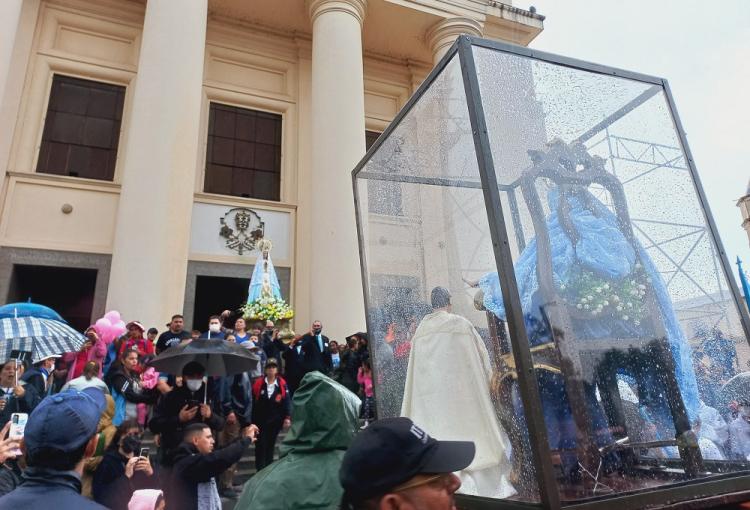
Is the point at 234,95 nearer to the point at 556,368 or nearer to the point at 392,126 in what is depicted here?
the point at 392,126

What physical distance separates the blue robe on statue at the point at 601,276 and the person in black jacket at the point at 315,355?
588cm

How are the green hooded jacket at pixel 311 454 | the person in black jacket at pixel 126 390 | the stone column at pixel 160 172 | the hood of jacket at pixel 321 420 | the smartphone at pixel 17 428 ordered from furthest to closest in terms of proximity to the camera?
the stone column at pixel 160 172, the person in black jacket at pixel 126 390, the smartphone at pixel 17 428, the hood of jacket at pixel 321 420, the green hooded jacket at pixel 311 454

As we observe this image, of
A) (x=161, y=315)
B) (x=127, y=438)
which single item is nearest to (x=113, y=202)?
(x=161, y=315)

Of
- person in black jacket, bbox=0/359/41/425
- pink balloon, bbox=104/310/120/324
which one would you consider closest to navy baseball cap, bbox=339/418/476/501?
person in black jacket, bbox=0/359/41/425

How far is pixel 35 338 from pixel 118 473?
10.1 feet

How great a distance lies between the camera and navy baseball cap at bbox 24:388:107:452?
5.90 feet

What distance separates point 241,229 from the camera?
12953 millimetres

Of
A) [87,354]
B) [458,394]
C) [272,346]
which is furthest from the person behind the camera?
[272,346]

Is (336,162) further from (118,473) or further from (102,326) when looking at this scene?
(118,473)

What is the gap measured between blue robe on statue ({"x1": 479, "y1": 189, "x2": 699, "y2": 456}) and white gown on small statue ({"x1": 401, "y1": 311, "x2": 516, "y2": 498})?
286 mm

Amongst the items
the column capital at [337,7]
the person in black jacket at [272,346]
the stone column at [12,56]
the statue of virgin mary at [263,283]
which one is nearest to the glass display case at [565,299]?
the person in black jacket at [272,346]

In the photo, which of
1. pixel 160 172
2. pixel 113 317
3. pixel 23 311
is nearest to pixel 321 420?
pixel 23 311

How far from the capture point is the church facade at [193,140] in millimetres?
10141

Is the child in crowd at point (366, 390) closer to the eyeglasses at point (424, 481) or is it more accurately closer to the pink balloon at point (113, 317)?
the pink balloon at point (113, 317)
